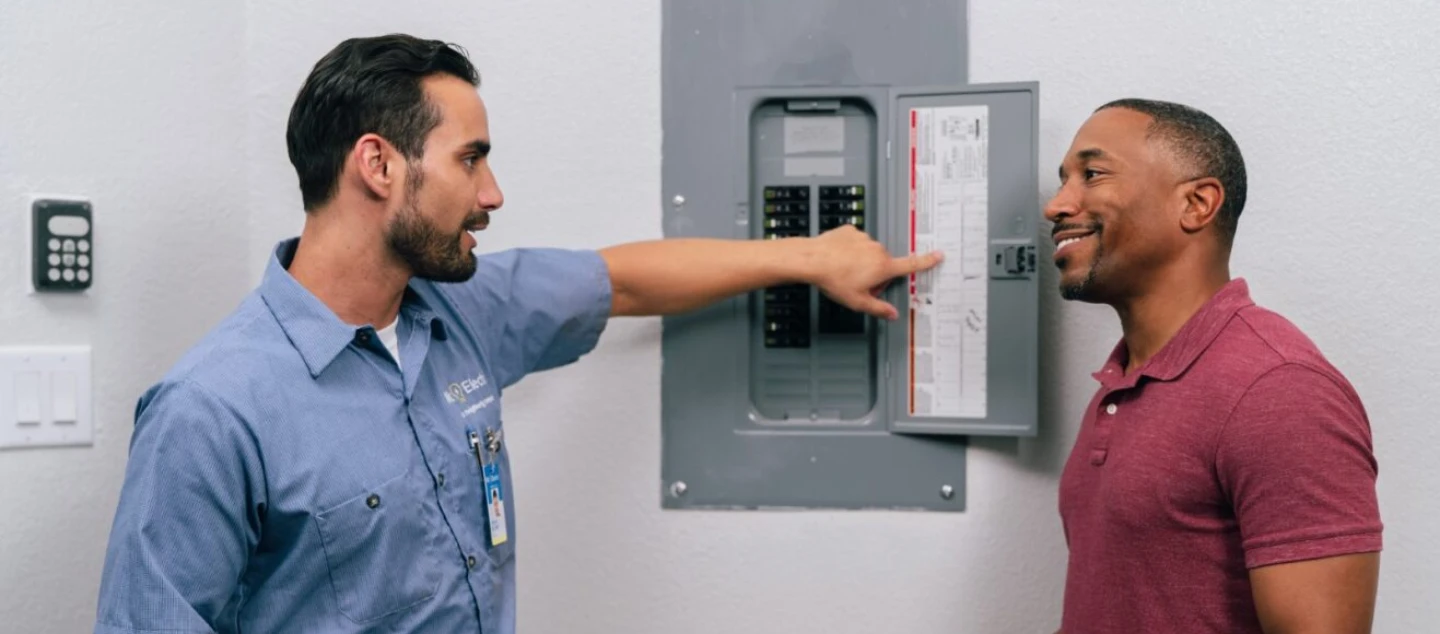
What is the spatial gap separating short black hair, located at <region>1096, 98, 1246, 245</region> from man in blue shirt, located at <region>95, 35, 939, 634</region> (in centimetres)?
40

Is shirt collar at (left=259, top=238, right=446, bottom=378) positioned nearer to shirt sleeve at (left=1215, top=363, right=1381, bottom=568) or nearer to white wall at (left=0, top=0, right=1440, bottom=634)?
white wall at (left=0, top=0, right=1440, bottom=634)

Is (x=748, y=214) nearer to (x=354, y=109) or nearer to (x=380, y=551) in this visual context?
(x=354, y=109)

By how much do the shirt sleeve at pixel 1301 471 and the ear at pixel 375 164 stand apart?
917 mm

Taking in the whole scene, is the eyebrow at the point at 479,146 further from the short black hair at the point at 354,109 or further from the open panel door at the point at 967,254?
the open panel door at the point at 967,254

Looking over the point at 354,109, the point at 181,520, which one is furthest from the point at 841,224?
the point at 181,520

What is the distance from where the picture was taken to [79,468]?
4.38 ft

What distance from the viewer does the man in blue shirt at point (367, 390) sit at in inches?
41.3

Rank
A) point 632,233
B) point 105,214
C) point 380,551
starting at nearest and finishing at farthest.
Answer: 1. point 380,551
2. point 105,214
3. point 632,233

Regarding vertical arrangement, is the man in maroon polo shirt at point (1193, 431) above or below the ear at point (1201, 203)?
below

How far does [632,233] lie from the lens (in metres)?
1.59

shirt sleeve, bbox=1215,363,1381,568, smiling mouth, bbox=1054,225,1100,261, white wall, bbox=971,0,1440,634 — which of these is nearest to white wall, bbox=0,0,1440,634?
white wall, bbox=971,0,1440,634

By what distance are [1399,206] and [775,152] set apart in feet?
2.66

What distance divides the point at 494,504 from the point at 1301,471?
85 cm

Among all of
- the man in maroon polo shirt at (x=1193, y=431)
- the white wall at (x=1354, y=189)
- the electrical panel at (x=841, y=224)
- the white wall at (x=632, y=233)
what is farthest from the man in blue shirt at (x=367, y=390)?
the white wall at (x=1354, y=189)
